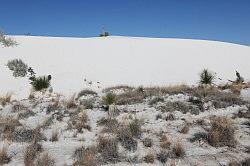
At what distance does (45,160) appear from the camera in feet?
27.4

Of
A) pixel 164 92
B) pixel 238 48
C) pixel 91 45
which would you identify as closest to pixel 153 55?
pixel 91 45

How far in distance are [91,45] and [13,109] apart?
22.8 metres

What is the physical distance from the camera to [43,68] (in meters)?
27.5

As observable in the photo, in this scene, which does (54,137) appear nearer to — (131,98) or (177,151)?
(177,151)

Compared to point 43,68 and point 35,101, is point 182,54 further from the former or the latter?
point 35,101

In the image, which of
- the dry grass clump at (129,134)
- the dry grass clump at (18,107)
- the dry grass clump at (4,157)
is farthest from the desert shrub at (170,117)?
the dry grass clump at (4,157)

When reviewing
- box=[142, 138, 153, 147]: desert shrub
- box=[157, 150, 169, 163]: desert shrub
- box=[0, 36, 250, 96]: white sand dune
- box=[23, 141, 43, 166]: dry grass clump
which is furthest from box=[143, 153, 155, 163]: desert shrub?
box=[0, 36, 250, 96]: white sand dune

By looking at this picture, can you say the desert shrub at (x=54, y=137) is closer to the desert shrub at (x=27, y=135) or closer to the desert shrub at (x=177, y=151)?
the desert shrub at (x=27, y=135)

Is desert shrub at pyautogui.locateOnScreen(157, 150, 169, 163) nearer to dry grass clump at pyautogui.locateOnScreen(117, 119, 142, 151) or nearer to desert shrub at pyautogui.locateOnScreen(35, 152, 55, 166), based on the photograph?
dry grass clump at pyautogui.locateOnScreen(117, 119, 142, 151)

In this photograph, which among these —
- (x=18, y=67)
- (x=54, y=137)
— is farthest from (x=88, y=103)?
(x=18, y=67)

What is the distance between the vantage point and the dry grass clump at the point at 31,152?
841cm

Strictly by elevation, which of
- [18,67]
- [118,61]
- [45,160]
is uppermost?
[118,61]

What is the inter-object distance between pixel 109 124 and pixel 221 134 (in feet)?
9.72

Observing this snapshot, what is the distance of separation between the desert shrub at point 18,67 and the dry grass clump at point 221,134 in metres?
17.0
